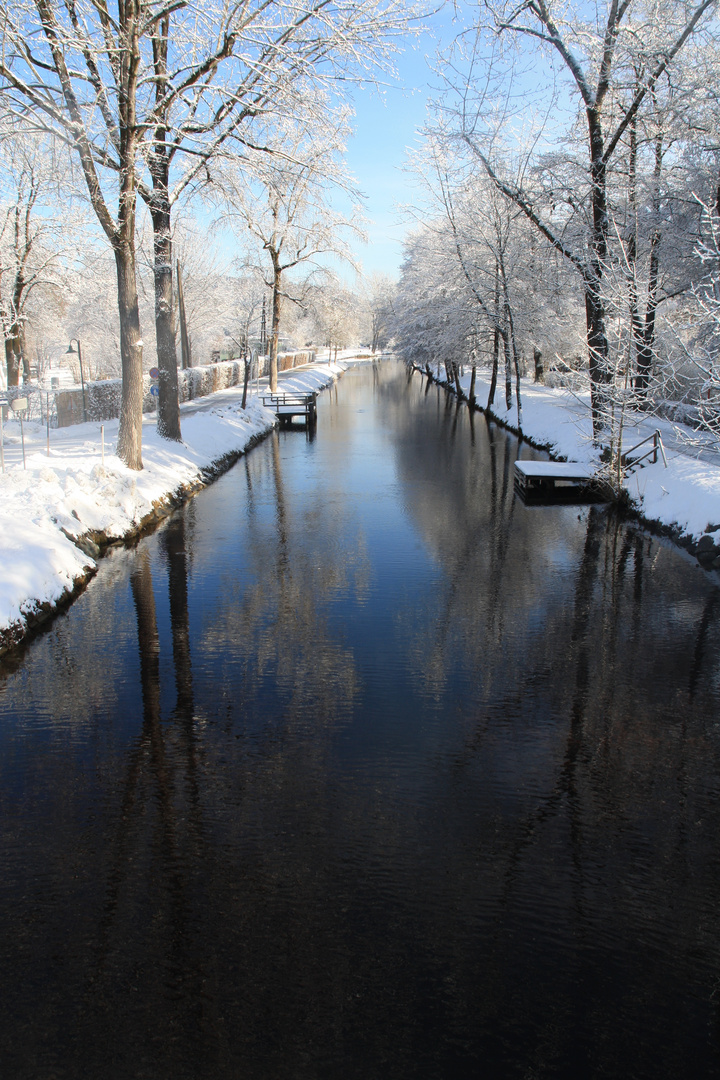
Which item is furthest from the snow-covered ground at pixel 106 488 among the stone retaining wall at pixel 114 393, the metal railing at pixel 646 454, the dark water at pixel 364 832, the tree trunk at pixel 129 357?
the stone retaining wall at pixel 114 393

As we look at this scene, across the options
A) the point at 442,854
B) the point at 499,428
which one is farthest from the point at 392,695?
the point at 499,428

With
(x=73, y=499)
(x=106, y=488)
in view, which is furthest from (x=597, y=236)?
(x=73, y=499)


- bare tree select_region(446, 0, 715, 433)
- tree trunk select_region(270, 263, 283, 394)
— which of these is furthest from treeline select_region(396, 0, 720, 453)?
tree trunk select_region(270, 263, 283, 394)

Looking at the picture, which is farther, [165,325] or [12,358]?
[12,358]

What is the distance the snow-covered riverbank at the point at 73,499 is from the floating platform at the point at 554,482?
25.9 feet

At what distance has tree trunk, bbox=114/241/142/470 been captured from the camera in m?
14.2

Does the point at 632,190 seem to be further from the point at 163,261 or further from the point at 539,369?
the point at 539,369

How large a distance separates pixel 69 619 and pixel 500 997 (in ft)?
23.3

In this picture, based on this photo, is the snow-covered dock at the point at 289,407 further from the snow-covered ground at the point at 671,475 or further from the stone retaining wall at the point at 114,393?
the snow-covered ground at the point at 671,475

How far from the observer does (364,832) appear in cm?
494

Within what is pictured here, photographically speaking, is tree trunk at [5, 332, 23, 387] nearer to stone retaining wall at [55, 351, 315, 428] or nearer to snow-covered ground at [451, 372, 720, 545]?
stone retaining wall at [55, 351, 315, 428]

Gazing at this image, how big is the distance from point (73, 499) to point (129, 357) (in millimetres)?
4319

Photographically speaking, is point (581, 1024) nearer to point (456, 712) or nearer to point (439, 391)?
point (456, 712)

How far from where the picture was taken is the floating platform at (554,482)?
16.2 metres
